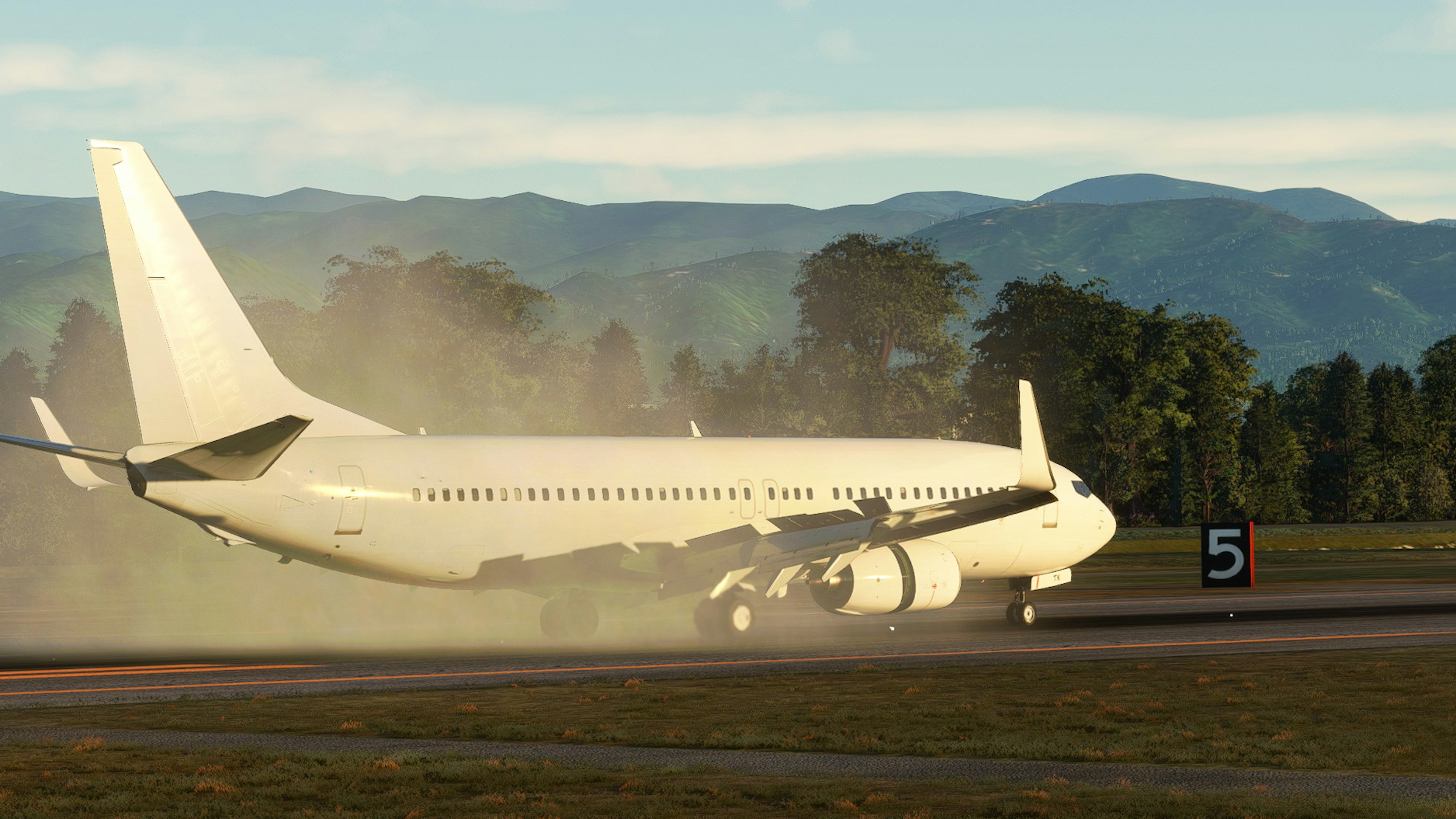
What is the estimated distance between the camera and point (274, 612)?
41594 millimetres

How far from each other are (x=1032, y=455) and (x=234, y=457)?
15.0 m

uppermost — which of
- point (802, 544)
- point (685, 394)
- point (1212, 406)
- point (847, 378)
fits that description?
point (685, 394)

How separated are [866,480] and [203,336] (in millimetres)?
15602

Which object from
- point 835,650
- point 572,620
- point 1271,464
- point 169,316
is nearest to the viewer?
point 169,316

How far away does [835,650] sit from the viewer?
28.7 meters

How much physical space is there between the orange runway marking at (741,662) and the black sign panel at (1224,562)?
9.94 meters

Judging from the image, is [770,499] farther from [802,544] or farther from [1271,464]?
[1271,464]

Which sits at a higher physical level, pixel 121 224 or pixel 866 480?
pixel 121 224

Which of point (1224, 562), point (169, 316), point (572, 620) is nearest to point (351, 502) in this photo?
point (169, 316)

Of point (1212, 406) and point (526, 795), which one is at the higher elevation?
point (1212, 406)

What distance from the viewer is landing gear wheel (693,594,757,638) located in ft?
104

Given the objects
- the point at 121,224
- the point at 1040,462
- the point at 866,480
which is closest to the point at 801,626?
the point at 866,480

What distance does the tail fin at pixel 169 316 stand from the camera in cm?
2592

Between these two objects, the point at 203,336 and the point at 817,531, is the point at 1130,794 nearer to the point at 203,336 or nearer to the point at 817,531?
the point at 817,531
